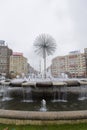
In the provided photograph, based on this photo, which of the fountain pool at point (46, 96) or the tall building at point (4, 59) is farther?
the tall building at point (4, 59)

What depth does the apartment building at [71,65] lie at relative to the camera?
106 metres

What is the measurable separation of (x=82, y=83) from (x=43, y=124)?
20.0ft

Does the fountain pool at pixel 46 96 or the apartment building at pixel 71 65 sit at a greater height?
the apartment building at pixel 71 65

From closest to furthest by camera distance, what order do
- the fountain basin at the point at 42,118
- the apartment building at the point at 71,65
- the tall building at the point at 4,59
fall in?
the fountain basin at the point at 42,118
the tall building at the point at 4,59
the apartment building at the point at 71,65

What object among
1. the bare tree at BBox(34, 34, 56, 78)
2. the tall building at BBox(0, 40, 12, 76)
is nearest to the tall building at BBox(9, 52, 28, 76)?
the tall building at BBox(0, 40, 12, 76)

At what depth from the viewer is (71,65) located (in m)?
113

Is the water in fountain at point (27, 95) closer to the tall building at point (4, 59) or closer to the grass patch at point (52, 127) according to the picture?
the grass patch at point (52, 127)

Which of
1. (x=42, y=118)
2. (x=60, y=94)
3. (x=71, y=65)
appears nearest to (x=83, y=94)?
(x=60, y=94)

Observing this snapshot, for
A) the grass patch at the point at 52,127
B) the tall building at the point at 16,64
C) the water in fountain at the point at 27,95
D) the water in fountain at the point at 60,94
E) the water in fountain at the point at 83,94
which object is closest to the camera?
the grass patch at the point at 52,127

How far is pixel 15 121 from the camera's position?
17.4ft

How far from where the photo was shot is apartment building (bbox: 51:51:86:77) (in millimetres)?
105562

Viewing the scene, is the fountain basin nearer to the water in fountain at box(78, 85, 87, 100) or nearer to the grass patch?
the grass patch

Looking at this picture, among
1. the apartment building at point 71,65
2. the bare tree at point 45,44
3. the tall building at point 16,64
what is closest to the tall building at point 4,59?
the tall building at point 16,64

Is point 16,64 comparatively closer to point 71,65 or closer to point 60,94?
point 71,65
